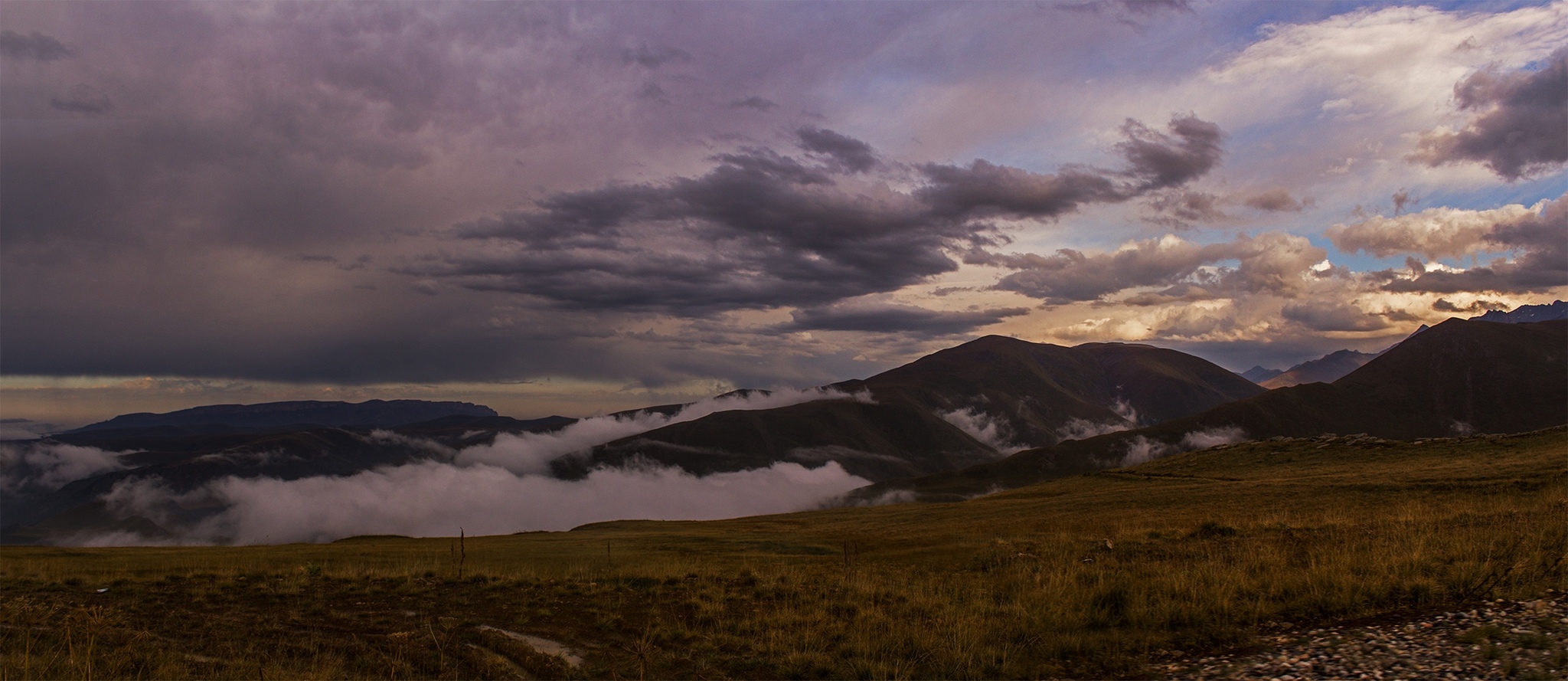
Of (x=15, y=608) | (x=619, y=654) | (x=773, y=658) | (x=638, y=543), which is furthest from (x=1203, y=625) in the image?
(x=638, y=543)

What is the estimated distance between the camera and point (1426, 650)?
9.50 meters

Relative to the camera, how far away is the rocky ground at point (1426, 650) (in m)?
8.76

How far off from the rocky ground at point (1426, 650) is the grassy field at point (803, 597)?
0.74 meters

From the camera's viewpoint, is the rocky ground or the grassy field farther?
the grassy field

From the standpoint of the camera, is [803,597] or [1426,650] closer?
[1426,650]

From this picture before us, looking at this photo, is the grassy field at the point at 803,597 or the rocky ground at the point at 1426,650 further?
the grassy field at the point at 803,597

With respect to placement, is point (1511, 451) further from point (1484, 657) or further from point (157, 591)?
point (157, 591)

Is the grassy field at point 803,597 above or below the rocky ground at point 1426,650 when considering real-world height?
below

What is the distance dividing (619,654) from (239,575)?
16966 millimetres

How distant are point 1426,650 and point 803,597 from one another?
11.1m

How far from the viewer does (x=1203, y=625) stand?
11984mm

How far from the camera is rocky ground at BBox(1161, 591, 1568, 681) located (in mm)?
8758

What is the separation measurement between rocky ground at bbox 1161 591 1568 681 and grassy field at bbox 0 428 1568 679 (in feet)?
2.44

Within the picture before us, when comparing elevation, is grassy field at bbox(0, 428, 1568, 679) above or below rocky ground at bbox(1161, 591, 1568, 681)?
below
